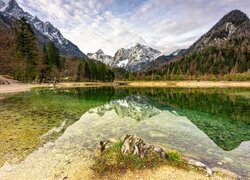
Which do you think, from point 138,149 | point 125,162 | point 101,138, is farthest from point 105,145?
point 101,138

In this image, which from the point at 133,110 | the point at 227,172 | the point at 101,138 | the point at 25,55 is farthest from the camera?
the point at 25,55

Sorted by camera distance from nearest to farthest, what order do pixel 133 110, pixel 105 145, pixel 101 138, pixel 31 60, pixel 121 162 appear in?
pixel 121 162
pixel 105 145
pixel 101 138
pixel 133 110
pixel 31 60

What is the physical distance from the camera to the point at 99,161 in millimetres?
12719

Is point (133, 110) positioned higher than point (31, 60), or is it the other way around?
point (31, 60)

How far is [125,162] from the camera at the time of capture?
1228 cm

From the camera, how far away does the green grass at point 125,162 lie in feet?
39.1

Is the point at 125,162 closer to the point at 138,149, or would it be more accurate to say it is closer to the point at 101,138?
the point at 138,149

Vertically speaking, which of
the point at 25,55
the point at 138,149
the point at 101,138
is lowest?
the point at 101,138

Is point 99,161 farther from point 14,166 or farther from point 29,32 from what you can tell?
point 29,32

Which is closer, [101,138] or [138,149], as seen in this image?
[138,149]

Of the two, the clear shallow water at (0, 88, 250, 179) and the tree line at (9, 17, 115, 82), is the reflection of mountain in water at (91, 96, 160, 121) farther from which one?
the tree line at (9, 17, 115, 82)

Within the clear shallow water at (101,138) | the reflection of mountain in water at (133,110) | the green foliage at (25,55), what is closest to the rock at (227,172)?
the clear shallow water at (101,138)

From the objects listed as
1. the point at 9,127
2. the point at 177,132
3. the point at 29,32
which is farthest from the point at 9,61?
the point at 177,132

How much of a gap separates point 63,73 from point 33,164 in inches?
5785
